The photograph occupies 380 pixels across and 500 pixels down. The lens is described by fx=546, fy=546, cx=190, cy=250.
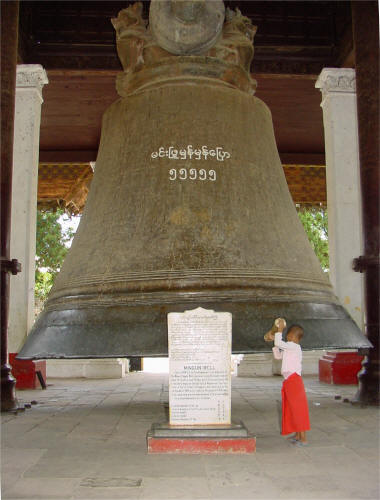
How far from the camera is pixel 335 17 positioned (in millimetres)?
5656

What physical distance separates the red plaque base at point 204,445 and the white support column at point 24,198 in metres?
3.48

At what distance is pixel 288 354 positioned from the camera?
9.15 feet

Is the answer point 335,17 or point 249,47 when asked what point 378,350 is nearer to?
point 249,47

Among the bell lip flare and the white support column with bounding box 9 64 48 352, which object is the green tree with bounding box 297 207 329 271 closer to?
the white support column with bounding box 9 64 48 352

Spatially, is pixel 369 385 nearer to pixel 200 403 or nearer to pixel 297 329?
pixel 200 403

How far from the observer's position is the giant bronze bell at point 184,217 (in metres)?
2.32

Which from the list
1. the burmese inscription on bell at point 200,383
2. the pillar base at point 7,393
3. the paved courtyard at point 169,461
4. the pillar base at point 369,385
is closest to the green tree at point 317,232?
the pillar base at point 369,385

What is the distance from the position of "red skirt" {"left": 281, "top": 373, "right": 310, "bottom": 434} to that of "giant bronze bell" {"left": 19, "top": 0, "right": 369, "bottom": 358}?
0.61 m

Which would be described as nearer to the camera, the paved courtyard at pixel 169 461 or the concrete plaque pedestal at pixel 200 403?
the paved courtyard at pixel 169 461

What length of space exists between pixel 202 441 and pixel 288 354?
0.61m

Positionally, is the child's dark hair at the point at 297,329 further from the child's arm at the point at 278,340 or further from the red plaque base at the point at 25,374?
the red plaque base at the point at 25,374

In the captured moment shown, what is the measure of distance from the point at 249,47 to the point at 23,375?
4.51 m

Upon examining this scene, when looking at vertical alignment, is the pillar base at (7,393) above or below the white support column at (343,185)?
below

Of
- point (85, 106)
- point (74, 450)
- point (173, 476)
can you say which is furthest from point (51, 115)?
point (173, 476)
